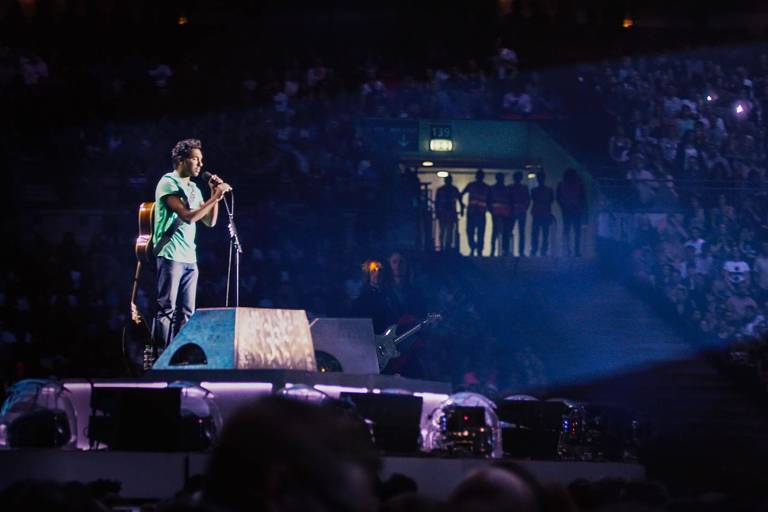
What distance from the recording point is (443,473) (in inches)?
335

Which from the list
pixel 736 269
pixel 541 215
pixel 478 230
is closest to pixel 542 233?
pixel 541 215

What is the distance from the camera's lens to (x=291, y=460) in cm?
228

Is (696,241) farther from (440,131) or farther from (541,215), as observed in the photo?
(440,131)

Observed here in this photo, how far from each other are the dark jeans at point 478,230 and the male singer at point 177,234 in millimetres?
10363

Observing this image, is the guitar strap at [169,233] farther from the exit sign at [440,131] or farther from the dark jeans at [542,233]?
the exit sign at [440,131]

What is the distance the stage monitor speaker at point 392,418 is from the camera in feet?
29.9

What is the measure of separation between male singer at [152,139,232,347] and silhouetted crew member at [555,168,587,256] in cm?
1119

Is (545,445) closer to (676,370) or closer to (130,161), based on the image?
(676,370)

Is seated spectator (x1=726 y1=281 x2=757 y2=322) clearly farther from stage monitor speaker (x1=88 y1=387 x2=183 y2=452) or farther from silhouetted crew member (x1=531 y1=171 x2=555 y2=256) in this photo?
stage monitor speaker (x1=88 y1=387 x2=183 y2=452)

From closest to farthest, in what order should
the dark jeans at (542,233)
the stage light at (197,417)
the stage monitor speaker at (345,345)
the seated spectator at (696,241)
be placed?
the stage light at (197,417) → the stage monitor speaker at (345,345) → the seated spectator at (696,241) → the dark jeans at (542,233)

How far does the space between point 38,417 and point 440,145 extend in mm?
16186

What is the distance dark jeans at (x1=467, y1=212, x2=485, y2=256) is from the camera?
69.8 feet

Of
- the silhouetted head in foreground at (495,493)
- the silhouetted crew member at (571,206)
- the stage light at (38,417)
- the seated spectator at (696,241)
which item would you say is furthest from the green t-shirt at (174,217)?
the seated spectator at (696,241)

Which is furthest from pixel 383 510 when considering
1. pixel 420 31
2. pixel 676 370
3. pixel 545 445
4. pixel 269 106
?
pixel 420 31
